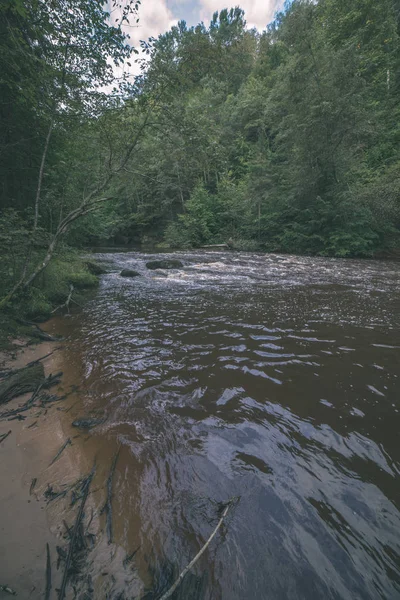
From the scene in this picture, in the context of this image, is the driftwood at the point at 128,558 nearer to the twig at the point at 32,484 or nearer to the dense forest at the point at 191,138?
the twig at the point at 32,484

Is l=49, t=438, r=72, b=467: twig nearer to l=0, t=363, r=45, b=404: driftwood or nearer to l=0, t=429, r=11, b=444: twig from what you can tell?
l=0, t=429, r=11, b=444: twig

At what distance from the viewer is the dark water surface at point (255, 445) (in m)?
1.60

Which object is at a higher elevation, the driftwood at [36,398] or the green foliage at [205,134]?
the green foliage at [205,134]

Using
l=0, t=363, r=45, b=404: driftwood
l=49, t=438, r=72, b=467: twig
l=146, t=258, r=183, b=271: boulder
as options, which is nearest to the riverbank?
l=49, t=438, r=72, b=467: twig

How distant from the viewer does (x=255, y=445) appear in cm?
255

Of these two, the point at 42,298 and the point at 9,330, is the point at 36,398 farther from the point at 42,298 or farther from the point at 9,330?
the point at 42,298

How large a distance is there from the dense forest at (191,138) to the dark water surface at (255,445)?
256cm

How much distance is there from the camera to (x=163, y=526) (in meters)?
1.83

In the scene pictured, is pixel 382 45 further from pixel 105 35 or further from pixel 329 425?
pixel 329 425

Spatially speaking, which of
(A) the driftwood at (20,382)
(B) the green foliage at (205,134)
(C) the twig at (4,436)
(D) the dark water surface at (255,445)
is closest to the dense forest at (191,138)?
(B) the green foliage at (205,134)

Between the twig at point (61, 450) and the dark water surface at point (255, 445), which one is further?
the twig at point (61, 450)

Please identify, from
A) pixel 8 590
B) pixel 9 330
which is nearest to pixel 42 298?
pixel 9 330

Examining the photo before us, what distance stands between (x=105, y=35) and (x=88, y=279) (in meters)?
6.82

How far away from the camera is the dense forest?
5.18m
